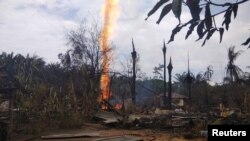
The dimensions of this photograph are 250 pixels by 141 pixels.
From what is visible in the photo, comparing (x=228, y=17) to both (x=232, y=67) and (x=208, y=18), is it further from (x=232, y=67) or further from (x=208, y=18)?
(x=232, y=67)

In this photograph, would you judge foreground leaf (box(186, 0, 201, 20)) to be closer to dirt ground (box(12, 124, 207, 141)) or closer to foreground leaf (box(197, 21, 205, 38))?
foreground leaf (box(197, 21, 205, 38))

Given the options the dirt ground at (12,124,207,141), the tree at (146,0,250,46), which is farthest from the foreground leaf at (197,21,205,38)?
the dirt ground at (12,124,207,141)

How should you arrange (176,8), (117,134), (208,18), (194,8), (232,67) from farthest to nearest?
(232,67) → (117,134) → (208,18) → (194,8) → (176,8)

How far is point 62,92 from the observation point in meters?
20.1

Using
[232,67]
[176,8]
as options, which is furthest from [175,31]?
[232,67]

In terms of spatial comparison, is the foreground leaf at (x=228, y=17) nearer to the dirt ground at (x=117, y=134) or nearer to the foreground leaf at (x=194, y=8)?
the foreground leaf at (x=194, y=8)

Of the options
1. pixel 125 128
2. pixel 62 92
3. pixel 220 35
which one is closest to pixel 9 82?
pixel 62 92

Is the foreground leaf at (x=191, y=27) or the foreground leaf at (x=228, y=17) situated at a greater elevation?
the foreground leaf at (x=228, y=17)

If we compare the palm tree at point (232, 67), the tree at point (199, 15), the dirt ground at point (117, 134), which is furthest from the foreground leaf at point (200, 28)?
the palm tree at point (232, 67)

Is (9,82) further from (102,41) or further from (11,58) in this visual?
(11,58)

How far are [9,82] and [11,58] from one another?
25052mm

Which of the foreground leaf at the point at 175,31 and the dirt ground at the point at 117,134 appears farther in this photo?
the dirt ground at the point at 117,134

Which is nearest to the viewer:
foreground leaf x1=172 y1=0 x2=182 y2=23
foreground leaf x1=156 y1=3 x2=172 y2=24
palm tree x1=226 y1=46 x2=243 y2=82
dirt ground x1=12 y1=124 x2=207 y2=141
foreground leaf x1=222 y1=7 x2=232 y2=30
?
foreground leaf x1=172 y1=0 x2=182 y2=23

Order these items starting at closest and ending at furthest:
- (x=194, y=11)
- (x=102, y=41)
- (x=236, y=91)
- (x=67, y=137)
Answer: (x=194, y=11), (x=67, y=137), (x=236, y=91), (x=102, y=41)
